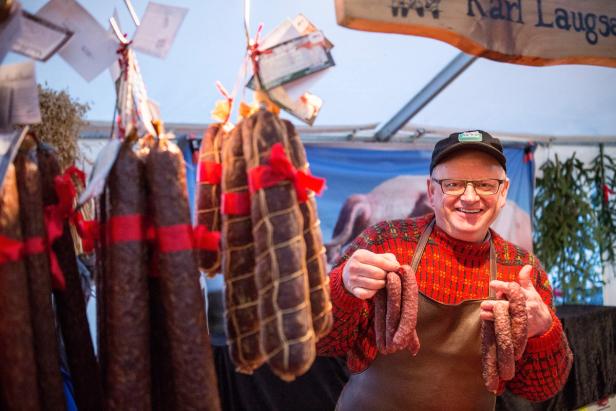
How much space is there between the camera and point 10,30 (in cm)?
103

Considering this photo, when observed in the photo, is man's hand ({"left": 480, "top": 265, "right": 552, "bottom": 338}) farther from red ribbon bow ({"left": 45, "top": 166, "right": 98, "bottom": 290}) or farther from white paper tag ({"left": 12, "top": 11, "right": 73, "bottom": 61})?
white paper tag ({"left": 12, "top": 11, "right": 73, "bottom": 61})

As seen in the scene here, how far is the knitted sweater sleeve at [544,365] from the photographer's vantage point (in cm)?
178

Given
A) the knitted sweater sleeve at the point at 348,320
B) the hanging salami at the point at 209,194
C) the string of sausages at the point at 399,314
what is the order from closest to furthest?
1. the hanging salami at the point at 209,194
2. the string of sausages at the point at 399,314
3. the knitted sweater sleeve at the point at 348,320

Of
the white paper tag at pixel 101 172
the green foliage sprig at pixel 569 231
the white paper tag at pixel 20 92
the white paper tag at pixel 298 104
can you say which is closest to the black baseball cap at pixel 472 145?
the white paper tag at pixel 298 104

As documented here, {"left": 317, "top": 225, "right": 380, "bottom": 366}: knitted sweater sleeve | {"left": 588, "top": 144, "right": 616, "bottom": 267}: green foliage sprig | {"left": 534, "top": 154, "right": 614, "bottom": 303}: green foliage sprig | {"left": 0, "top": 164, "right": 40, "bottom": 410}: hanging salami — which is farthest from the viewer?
{"left": 588, "top": 144, "right": 616, "bottom": 267}: green foliage sprig

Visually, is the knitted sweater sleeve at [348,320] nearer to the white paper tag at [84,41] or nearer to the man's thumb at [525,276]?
the man's thumb at [525,276]

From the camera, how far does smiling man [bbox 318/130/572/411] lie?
6.33 ft

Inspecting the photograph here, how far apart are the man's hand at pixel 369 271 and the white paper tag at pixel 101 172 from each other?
79cm

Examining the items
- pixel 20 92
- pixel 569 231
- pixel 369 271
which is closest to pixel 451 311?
pixel 369 271

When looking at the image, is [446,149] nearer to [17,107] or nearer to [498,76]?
[17,107]

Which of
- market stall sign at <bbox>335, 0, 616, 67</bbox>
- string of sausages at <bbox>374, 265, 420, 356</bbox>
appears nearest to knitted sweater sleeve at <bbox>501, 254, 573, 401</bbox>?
string of sausages at <bbox>374, 265, 420, 356</bbox>

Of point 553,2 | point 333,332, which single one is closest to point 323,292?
point 333,332

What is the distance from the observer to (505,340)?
1.54m

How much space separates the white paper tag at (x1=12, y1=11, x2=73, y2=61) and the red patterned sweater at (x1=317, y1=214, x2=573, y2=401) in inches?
47.4
